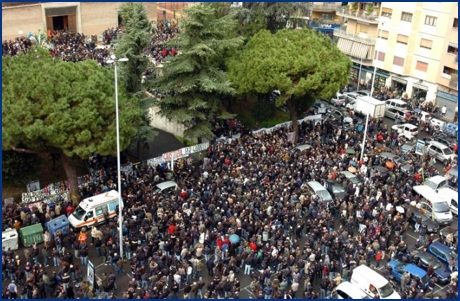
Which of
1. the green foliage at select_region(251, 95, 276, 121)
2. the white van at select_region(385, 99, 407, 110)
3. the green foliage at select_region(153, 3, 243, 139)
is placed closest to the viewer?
the green foliage at select_region(153, 3, 243, 139)

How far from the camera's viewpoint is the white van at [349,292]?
23.0 meters

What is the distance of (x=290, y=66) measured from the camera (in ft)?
120

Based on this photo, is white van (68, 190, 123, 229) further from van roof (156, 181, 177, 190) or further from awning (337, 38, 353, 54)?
awning (337, 38, 353, 54)

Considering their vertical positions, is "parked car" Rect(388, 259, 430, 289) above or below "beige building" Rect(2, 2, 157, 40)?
below

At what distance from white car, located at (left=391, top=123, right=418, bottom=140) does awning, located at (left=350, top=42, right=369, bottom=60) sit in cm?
1433

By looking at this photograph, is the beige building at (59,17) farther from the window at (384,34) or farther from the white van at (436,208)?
the white van at (436,208)

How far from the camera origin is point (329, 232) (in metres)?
27.7

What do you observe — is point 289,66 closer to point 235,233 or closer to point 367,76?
point 235,233

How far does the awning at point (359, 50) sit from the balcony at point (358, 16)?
2.44 m

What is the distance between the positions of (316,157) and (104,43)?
103 ft

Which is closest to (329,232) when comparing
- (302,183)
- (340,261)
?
(340,261)

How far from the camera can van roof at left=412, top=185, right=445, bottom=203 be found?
1198 inches

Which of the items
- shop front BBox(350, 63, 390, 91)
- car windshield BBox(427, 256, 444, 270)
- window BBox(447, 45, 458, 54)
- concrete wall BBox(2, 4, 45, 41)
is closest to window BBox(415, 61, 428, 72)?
window BBox(447, 45, 458, 54)

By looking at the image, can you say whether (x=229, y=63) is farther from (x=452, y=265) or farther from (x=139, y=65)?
(x=452, y=265)
